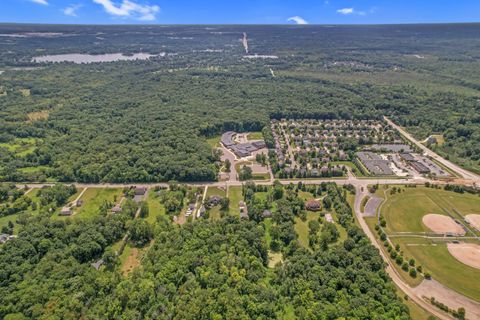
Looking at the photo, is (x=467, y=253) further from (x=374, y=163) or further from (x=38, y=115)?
(x=38, y=115)

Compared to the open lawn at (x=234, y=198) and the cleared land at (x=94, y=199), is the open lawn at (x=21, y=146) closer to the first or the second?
the cleared land at (x=94, y=199)

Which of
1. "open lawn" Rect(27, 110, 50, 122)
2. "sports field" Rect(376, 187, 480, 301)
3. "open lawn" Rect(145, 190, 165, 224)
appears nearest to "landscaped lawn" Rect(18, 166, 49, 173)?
"open lawn" Rect(145, 190, 165, 224)

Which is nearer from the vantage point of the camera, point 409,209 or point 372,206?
point 409,209

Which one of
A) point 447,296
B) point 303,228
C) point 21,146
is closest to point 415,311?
point 447,296

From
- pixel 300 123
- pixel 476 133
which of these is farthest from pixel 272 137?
pixel 476 133

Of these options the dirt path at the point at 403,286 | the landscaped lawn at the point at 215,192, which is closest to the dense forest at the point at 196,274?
the dirt path at the point at 403,286

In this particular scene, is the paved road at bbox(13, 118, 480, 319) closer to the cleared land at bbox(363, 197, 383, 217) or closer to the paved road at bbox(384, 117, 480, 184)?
the paved road at bbox(384, 117, 480, 184)

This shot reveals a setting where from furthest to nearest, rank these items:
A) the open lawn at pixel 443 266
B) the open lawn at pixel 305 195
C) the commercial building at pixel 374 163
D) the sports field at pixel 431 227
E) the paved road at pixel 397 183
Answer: the commercial building at pixel 374 163
the open lawn at pixel 305 195
the sports field at pixel 431 227
the open lawn at pixel 443 266
the paved road at pixel 397 183
